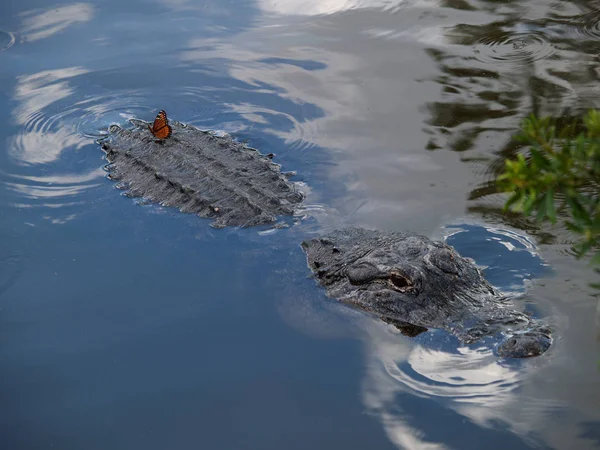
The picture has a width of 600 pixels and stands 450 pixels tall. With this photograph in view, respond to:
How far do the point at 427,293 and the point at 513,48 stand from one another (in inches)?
205

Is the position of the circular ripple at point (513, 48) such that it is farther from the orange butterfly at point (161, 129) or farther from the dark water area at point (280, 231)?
the orange butterfly at point (161, 129)

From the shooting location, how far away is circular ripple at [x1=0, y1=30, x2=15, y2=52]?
11327 millimetres

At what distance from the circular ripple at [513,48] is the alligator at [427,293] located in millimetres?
4145

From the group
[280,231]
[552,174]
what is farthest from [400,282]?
[552,174]

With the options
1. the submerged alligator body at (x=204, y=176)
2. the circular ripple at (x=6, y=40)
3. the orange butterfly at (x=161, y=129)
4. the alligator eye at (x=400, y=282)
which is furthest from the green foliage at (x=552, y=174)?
the circular ripple at (x=6, y=40)

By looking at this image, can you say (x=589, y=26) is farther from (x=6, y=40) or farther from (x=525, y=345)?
(x=6, y=40)

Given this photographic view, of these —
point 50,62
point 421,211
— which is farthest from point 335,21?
point 421,211

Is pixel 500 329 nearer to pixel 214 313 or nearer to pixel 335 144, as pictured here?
pixel 214 313

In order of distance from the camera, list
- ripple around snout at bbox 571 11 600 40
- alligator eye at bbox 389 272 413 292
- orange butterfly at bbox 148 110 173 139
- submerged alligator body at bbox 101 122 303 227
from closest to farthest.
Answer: alligator eye at bbox 389 272 413 292, submerged alligator body at bbox 101 122 303 227, orange butterfly at bbox 148 110 173 139, ripple around snout at bbox 571 11 600 40

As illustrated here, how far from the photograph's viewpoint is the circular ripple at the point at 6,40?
37.2 feet

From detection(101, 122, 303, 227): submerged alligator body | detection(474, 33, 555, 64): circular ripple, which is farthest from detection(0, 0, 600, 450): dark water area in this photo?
detection(101, 122, 303, 227): submerged alligator body

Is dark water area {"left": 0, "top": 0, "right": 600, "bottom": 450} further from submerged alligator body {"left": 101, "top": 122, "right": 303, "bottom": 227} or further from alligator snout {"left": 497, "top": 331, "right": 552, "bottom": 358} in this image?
submerged alligator body {"left": 101, "top": 122, "right": 303, "bottom": 227}

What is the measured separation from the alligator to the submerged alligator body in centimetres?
141

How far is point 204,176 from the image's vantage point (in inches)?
301
